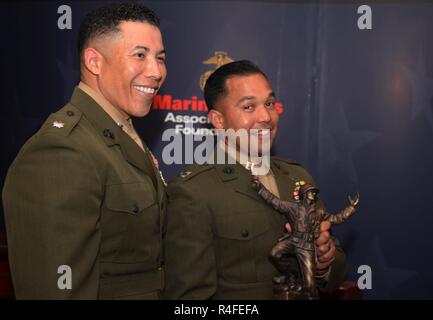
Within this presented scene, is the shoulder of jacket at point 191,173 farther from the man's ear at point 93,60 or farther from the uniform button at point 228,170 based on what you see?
the man's ear at point 93,60

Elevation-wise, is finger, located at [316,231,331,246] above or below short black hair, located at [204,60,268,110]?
below

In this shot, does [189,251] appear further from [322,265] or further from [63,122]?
[63,122]

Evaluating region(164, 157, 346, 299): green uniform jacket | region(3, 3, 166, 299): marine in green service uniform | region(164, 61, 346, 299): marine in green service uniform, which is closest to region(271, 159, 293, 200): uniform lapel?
region(164, 61, 346, 299): marine in green service uniform

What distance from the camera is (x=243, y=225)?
2.04 m

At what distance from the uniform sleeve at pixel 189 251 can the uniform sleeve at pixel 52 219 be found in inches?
15.1

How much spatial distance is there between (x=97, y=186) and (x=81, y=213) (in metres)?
0.10

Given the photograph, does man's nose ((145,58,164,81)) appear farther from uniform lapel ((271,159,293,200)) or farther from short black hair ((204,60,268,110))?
uniform lapel ((271,159,293,200))

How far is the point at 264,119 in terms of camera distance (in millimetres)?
2111

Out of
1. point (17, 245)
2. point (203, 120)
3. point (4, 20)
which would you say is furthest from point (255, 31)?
point (17, 245)

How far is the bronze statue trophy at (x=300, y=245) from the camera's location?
1.86 m

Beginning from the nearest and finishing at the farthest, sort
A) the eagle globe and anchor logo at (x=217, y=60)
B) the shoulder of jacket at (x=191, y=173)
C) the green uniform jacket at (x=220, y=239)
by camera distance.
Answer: the green uniform jacket at (x=220, y=239) < the shoulder of jacket at (x=191, y=173) < the eagle globe and anchor logo at (x=217, y=60)

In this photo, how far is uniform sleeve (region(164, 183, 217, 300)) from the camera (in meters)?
1.91

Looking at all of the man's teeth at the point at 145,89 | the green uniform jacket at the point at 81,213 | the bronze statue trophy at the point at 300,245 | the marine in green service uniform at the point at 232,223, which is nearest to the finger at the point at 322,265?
the marine in green service uniform at the point at 232,223

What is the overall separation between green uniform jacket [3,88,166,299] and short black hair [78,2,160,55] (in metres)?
0.22
